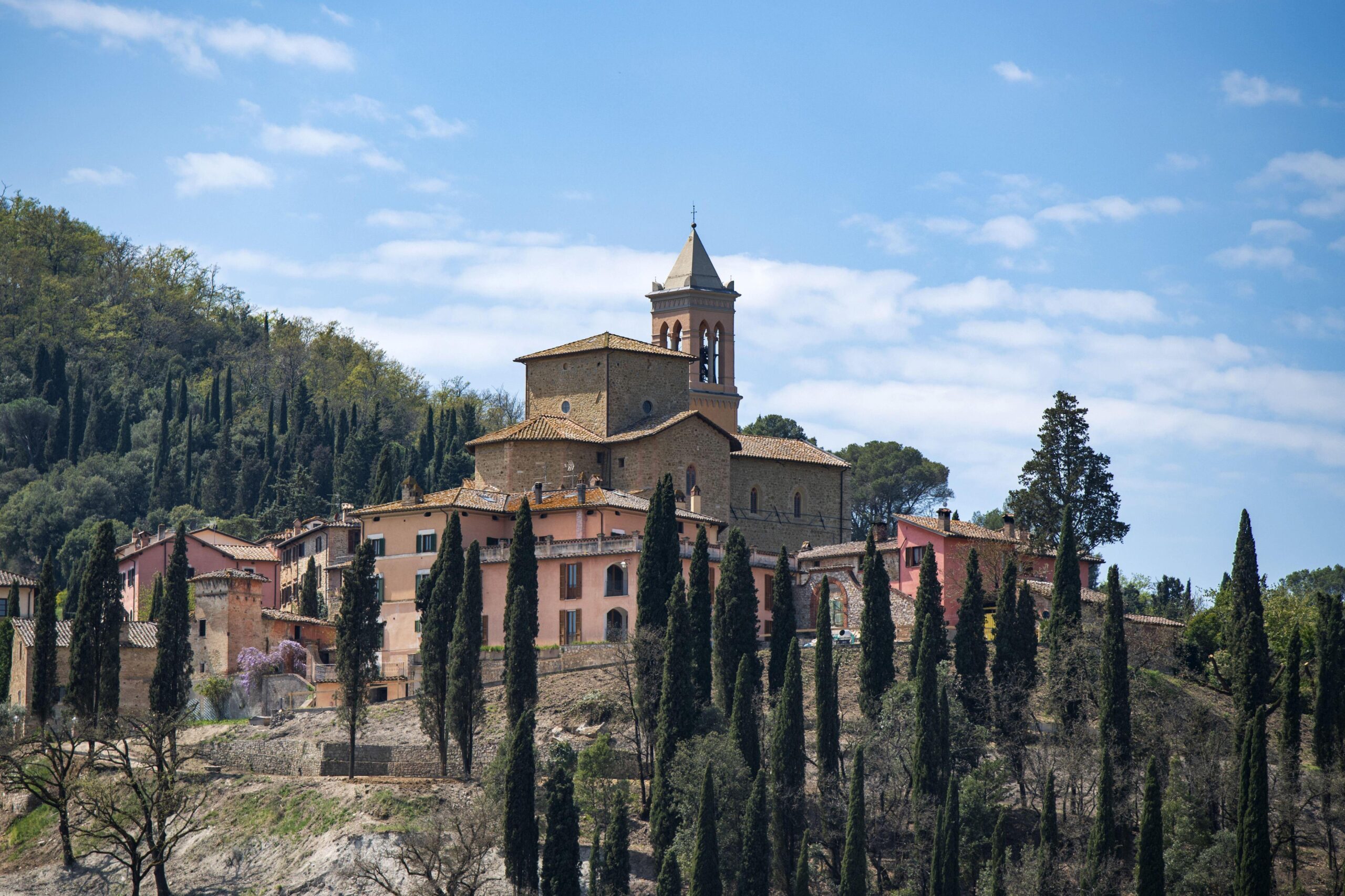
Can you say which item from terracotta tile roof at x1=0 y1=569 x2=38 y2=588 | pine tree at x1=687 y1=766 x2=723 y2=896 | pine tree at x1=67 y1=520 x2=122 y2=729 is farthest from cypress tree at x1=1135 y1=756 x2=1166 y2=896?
terracotta tile roof at x1=0 y1=569 x2=38 y2=588

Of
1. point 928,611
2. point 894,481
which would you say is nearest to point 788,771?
point 928,611

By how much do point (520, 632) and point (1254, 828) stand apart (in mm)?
19998

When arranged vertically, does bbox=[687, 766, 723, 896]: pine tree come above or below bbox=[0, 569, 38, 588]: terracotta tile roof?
below

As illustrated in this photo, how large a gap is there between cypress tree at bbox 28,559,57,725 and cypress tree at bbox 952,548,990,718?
87.4 ft

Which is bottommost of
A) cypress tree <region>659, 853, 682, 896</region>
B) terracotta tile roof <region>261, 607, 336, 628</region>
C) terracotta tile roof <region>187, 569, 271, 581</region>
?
cypress tree <region>659, 853, 682, 896</region>

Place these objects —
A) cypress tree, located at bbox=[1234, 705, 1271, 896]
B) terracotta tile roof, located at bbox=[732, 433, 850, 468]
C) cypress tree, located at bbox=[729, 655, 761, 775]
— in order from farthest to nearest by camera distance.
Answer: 1. terracotta tile roof, located at bbox=[732, 433, 850, 468]
2. cypress tree, located at bbox=[729, 655, 761, 775]
3. cypress tree, located at bbox=[1234, 705, 1271, 896]

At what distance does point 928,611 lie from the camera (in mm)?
54094

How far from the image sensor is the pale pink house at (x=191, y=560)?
2940 inches

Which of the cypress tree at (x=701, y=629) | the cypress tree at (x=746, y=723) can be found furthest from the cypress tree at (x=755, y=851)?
the cypress tree at (x=701, y=629)

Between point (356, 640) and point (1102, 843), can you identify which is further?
point (356, 640)

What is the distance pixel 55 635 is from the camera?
5850cm

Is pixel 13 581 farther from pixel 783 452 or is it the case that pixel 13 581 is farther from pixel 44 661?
pixel 783 452

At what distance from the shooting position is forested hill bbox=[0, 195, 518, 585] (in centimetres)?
9469

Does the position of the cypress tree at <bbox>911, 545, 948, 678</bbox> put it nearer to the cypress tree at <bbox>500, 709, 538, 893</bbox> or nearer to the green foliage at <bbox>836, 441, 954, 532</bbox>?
the cypress tree at <bbox>500, 709, 538, 893</bbox>
